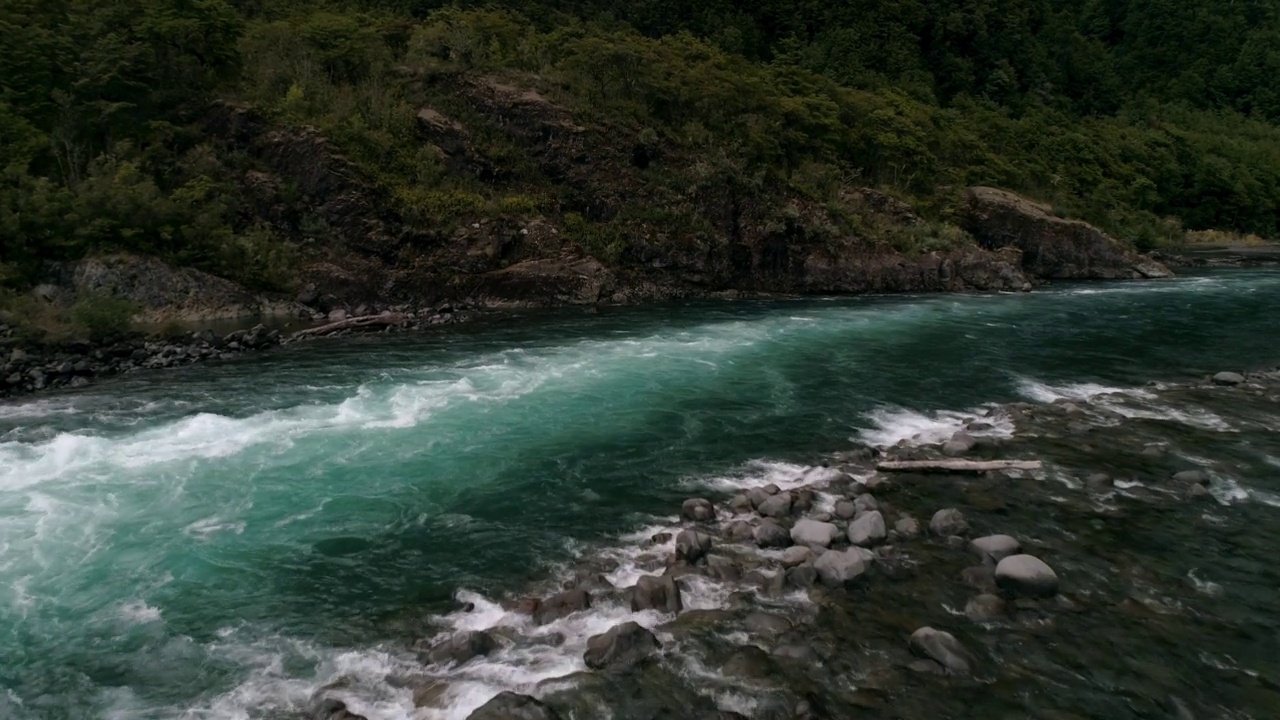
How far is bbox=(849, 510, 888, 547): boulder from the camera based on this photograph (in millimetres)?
10273

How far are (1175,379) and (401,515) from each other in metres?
20.6

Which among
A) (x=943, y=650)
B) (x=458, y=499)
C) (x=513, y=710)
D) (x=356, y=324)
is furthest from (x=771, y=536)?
(x=356, y=324)

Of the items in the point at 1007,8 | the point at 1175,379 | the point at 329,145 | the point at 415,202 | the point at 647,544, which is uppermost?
the point at 1007,8

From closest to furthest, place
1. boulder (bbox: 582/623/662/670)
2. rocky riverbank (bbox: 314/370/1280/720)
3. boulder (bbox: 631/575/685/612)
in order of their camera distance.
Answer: rocky riverbank (bbox: 314/370/1280/720) → boulder (bbox: 582/623/662/670) → boulder (bbox: 631/575/685/612)

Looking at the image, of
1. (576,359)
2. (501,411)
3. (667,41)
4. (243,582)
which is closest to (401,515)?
(243,582)

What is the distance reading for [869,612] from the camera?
870 centimetres

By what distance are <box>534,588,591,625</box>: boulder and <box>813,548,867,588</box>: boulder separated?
9.96 feet

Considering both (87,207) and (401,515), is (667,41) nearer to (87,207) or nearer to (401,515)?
(87,207)

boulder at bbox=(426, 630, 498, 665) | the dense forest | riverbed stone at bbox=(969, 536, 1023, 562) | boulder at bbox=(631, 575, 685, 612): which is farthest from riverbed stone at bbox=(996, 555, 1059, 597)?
the dense forest

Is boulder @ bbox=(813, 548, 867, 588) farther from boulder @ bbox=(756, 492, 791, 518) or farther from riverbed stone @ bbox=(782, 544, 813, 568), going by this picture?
boulder @ bbox=(756, 492, 791, 518)

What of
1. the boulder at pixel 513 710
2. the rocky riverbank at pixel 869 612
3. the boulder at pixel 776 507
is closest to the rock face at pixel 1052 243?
the rocky riverbank at pixel 869 612

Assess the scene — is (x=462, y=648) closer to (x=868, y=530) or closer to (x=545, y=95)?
(x=868, y=530)

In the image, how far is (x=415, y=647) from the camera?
26.7ft

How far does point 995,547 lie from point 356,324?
2406 cm
